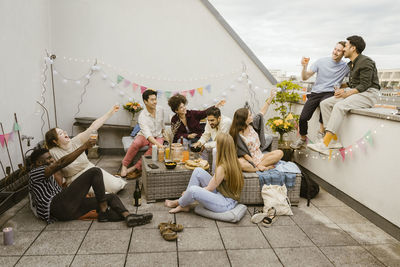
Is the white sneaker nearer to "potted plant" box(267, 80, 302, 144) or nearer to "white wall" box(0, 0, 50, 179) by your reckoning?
"potted plant" box(267, 80, 302, 144)

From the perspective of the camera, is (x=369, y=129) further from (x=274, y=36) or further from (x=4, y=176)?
(x=4, y=176)

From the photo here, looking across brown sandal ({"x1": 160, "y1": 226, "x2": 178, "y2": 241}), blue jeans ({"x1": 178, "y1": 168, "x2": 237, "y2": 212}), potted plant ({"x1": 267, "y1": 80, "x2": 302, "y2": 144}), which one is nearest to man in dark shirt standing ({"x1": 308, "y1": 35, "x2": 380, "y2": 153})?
potted plant ({"x1": 267, "y1": 80, "x2": 302, "y2": 144})

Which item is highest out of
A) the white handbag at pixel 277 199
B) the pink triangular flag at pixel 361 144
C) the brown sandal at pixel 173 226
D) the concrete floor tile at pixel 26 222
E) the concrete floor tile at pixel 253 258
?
the pink triangular flag at pixel 361 144

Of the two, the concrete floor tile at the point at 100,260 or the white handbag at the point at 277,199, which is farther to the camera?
the white handbag at the point at 277,199

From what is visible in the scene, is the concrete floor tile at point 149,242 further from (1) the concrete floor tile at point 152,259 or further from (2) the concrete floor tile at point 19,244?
(2) the concrete floor tile at point 19,244

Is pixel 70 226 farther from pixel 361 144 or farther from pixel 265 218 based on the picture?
pixel 361 144

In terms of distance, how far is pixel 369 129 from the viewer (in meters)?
3.22

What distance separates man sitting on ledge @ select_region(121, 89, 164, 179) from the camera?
14.0 feet

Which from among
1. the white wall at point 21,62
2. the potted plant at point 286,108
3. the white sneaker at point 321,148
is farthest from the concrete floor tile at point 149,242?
the potted plant at point 286,108

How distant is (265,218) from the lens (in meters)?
2.99

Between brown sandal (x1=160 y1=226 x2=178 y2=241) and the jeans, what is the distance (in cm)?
55

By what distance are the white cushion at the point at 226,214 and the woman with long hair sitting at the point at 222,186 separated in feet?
0.15

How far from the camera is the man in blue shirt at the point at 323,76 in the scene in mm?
3832

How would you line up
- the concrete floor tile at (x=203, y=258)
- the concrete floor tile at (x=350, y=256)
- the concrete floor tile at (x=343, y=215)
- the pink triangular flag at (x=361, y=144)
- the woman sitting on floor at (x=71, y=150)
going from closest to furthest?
the concrete floor tile at (x=203, y=258), the concrete floor tile at (x=350, y=256), the woman sitting on floor at (x=71, y=150), the concrete floor tile at (x=343, y=215), the pink triangular flag at (x=361, y=144)
